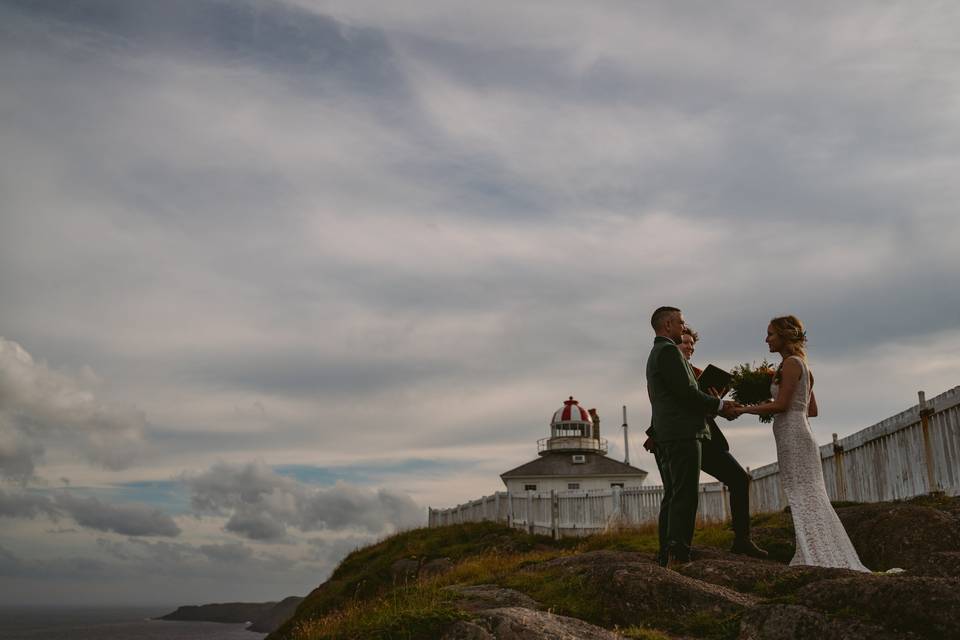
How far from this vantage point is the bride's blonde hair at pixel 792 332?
7.30 m

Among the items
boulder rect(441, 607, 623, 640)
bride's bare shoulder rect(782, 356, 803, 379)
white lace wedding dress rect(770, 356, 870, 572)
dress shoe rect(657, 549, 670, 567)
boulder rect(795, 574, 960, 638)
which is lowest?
boulder rect(441, 607, 623, 640)

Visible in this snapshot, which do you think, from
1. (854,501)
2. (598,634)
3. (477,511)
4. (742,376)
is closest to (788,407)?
(742,376)

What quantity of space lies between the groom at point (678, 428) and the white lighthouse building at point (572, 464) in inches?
1755

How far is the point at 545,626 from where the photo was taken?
4668 mm

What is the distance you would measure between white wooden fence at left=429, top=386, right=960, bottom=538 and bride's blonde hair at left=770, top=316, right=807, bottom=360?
2.90 meters

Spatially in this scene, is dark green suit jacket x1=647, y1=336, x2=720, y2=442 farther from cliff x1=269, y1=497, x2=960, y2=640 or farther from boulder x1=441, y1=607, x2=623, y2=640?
boulder x1=441, y1=607, x2=623, y2=640

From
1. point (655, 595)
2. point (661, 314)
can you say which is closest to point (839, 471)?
point (661, 314)

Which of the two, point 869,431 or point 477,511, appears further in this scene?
point 477,511

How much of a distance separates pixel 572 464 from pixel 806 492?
46.9 m

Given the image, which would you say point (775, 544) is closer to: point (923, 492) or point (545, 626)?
point (923, 492)

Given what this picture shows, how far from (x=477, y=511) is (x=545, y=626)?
24641mm

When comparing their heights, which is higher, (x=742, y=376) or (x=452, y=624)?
(x=742, y=376)

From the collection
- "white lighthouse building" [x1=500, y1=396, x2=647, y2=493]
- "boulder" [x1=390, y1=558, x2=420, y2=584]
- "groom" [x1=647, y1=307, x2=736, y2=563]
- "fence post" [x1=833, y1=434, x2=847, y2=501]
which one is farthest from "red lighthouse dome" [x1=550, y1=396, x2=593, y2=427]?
"groom" [x1=647, y1=307, x2=736, y2=563]

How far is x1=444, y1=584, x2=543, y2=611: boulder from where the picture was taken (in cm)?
593
